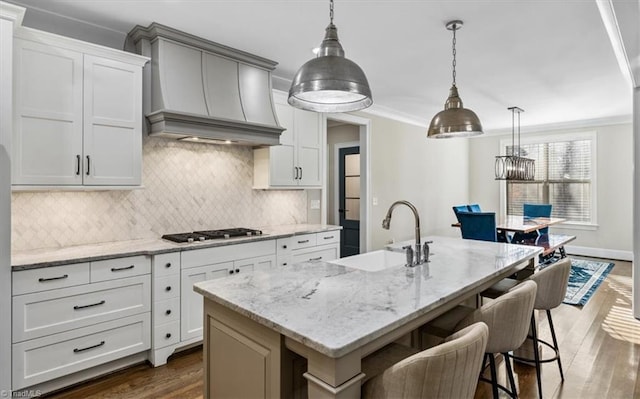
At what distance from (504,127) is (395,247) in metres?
6.27

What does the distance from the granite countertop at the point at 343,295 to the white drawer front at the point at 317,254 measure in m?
1.65

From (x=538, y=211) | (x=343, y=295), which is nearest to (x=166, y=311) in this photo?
(x=343, y=295)

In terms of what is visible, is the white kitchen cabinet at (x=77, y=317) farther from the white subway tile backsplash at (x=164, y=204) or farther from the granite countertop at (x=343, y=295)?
the granite countertop at (x=343, y=295)

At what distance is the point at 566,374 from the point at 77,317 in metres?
3.46

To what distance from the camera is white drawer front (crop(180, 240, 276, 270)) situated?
9.66 feet

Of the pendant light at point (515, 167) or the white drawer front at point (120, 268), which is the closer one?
the white drawer front at point (120, 268)

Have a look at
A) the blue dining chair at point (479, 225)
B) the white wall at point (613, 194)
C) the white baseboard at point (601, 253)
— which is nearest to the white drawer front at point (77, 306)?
the blue dining chair at point (479, 225)

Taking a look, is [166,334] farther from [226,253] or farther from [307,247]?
[307,247]

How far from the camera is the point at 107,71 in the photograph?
273cm

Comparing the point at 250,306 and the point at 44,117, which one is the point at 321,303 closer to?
the point at 250,306

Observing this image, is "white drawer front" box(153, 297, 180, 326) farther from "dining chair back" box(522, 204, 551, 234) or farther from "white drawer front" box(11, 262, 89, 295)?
"dining chair back" box(522, 204, 551, 234)

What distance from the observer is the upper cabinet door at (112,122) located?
2.66 metres

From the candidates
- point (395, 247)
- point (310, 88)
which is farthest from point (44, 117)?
point (395, 247)

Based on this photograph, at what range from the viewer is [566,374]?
265cm
